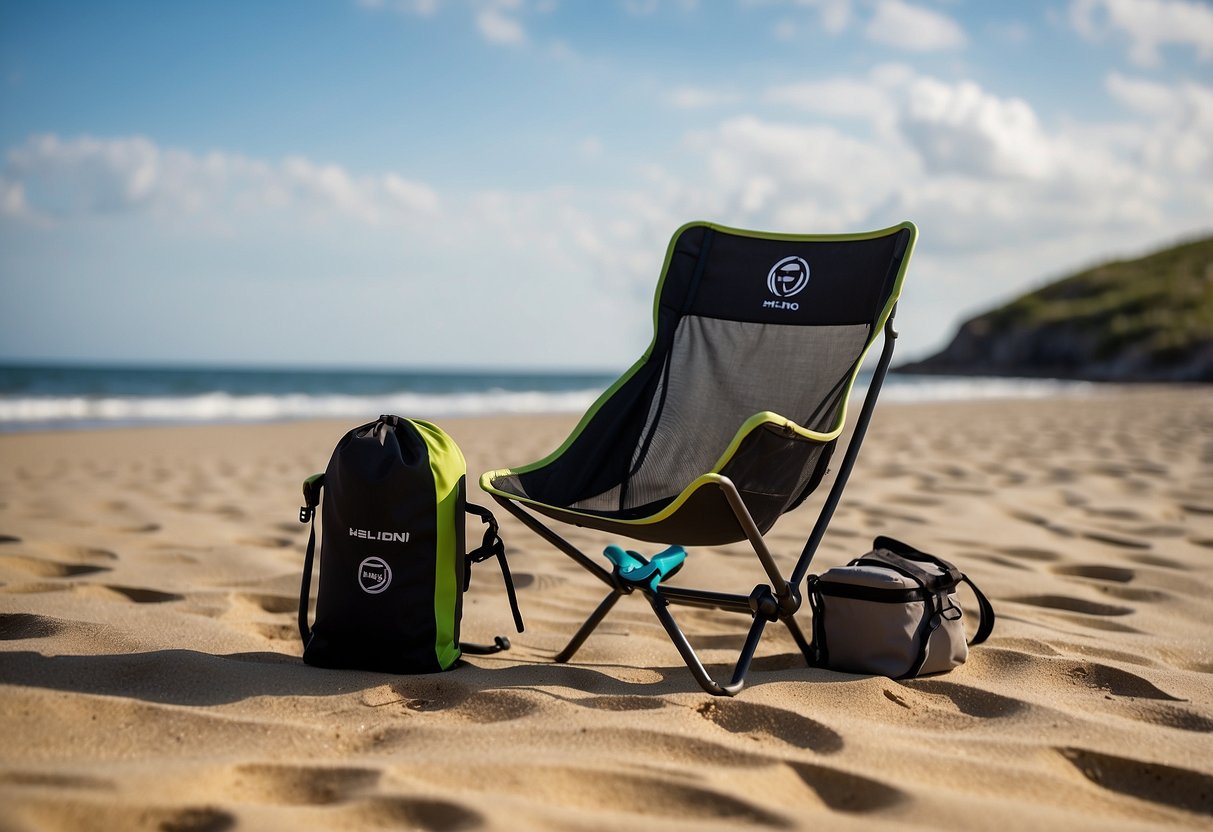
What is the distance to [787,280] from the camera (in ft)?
9.23

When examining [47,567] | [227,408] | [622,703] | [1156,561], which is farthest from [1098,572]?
[227,408]

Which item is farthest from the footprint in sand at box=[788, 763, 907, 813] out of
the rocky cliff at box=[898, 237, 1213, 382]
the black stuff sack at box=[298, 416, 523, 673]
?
the rocky cliff at box=[898, 237, 1213, 382]

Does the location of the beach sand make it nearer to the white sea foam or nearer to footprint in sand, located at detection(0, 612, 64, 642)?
footprint in sand, located at detection(0, 612, 64, 642)

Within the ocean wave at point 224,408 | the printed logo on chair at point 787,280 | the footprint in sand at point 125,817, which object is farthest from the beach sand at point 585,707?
the ocean wave at point 224,408

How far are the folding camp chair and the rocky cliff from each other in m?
28.7

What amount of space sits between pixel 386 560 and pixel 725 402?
112 centimetres

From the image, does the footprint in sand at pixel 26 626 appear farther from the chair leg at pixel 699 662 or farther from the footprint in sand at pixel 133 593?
the chair leg at pixel 699 662

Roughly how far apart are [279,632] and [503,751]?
1.09 metres

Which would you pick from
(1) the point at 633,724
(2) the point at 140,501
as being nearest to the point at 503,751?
(1) the point at 633,724

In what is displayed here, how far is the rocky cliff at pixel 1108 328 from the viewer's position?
2894 centimetres

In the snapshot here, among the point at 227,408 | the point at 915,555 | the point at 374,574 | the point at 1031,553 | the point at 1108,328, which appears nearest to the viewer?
the point at 374,574

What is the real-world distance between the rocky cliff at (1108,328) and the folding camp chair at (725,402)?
2868 centimetres

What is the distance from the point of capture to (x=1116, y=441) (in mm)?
7168

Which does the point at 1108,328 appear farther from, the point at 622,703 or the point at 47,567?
the point at 622,703
